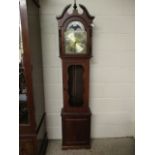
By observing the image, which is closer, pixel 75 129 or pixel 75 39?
pixel 75 39

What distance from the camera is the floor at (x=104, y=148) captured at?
218 centimetres

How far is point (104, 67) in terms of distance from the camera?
2.33m

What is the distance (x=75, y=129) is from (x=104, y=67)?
2.67 ft

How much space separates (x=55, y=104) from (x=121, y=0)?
1.47 metres

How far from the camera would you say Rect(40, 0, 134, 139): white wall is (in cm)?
222

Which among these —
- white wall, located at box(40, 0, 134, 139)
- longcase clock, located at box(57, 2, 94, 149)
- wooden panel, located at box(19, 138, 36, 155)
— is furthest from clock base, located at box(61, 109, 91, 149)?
wooden panel, located at box(19, 138, 36, 155)

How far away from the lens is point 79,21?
78.2 inches

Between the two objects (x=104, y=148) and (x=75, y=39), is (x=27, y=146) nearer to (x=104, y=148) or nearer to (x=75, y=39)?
(x=104, y=148)

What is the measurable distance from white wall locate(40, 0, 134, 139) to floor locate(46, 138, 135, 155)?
9 centimetres

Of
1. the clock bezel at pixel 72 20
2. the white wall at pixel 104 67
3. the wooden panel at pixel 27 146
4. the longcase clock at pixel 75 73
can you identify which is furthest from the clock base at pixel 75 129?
the clock bezel at pixel 72 20

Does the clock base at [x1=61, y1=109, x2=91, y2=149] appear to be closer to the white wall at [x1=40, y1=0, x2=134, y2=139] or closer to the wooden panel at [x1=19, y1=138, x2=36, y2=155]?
the white wall at [x1=40, y1=0, x2=134, y2=139]

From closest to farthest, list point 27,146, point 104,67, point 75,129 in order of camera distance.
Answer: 1. point 27,146
2. point 75,129
3. point 104,67

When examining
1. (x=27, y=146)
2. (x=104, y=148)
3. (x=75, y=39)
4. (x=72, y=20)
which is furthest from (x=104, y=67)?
(x=27, y=146)
